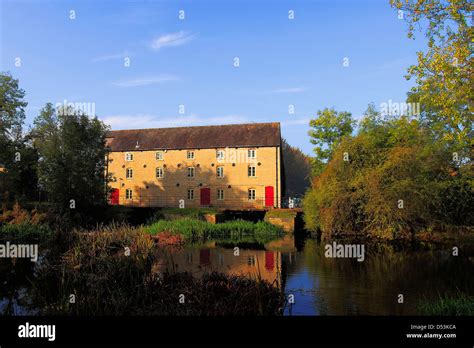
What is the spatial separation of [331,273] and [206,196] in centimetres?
2734

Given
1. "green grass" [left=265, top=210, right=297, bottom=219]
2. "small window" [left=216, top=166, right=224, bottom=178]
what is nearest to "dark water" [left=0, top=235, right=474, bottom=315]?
"green grass" [left=265, top=210, right=297, bottom=219]

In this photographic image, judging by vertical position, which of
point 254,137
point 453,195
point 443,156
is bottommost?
point 453,195

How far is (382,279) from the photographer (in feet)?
43.0

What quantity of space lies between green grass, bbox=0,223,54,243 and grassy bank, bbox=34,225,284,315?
267 inches

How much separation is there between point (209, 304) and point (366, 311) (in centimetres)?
383

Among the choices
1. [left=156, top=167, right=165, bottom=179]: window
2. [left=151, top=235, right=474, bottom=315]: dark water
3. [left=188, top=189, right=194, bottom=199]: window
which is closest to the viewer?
[left=151, top=235, right=474, bottom=315]: dark water

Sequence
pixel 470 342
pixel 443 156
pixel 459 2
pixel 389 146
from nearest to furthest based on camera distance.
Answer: pixel 470 342, pixel 459 2, pixel 443 156, pixel 389 146

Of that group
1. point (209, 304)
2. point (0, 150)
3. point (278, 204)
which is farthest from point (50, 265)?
point (278, 204)

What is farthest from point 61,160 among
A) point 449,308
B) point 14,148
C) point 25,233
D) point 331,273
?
point 449,308

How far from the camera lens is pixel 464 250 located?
20188 millimetres

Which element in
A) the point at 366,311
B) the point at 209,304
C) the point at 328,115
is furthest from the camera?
the point at 328,115

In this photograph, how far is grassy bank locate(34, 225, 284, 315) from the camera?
8.11 m

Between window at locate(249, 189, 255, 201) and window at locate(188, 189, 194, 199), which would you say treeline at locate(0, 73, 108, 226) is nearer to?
window at locate(188, 189, 194, 199)

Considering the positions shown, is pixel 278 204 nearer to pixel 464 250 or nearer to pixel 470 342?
pixel 464 250
